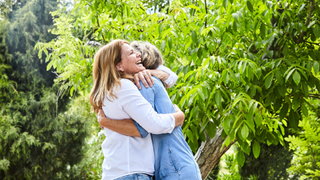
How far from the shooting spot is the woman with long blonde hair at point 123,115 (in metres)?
1.29

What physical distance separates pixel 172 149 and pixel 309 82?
143cm

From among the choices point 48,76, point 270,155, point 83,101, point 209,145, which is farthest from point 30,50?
point 270,155

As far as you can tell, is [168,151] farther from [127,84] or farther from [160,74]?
[160,74]

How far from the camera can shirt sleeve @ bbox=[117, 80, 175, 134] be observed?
129cm

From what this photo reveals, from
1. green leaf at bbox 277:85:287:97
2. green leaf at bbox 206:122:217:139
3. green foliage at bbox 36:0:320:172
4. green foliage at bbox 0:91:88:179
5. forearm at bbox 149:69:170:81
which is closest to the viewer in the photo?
forearm at bbox 149:69:170:81

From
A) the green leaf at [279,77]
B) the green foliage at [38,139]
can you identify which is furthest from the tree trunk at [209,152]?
→ the green foliage at [38,139]

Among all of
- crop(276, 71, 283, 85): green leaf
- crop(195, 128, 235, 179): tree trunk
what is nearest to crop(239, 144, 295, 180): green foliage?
crop(195, 128, 235, 179): tree trunk

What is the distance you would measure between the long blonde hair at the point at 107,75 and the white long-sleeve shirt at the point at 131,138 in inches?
1.4

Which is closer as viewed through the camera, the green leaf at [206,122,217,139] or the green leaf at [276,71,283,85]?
the green leaf at [276,71,283,85]

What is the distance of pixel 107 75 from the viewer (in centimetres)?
139

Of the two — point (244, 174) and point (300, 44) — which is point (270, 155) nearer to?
point (244, 174)

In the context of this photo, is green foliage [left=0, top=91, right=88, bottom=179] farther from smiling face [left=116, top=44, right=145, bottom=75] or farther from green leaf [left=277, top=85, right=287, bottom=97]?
green leaf [left=277, top=85, right=287, bottom=97]

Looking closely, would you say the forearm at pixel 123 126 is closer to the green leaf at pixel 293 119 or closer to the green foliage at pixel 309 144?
the green leaf at pixel 293 119

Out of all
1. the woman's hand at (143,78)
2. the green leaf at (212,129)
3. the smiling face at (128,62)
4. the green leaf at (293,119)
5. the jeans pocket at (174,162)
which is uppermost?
the smiling face at (128,62)
